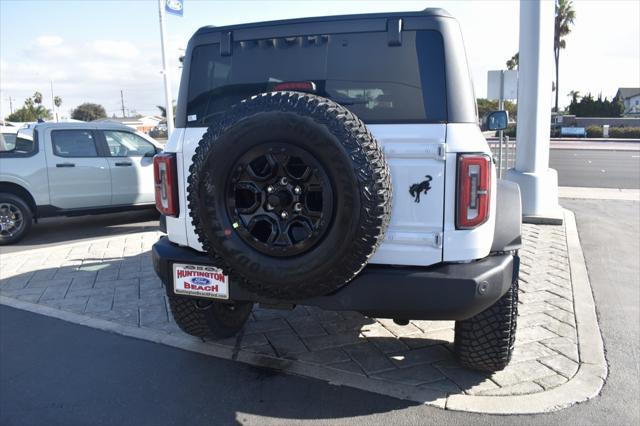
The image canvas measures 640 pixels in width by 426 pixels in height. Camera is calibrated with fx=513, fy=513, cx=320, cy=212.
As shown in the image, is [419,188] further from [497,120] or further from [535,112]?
[535,112]

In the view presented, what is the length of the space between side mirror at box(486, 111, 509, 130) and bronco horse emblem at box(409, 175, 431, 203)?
4.94 ft

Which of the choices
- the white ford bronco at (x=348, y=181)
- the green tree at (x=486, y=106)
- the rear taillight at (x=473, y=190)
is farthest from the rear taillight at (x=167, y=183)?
the green tree at (x=486, y=106)

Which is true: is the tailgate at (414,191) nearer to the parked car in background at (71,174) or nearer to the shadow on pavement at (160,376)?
the shadow on pavement at (160,376)

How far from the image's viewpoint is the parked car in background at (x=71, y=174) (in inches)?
292

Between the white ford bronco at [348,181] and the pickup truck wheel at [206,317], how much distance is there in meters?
0.58

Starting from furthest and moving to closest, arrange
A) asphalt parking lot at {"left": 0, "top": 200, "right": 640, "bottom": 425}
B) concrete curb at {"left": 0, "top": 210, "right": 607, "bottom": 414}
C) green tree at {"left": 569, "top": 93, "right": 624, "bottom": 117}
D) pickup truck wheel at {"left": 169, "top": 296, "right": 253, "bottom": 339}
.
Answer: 1. green tree at {"left": 569, "top": 93, "right": 624, "bottom": 117}
2. pickup truck wheel at {"left": 169, "top": 296, "right": 253, "bottom": 339}
3. concrete curb at {"left": 0, "top": 210, "right": 607, "bottom": 414}
4. asphalt parking lot at {"left": 0, "top": 200, "right": 640, "bottom": 425}

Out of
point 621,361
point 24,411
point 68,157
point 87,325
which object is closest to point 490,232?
point 621,361

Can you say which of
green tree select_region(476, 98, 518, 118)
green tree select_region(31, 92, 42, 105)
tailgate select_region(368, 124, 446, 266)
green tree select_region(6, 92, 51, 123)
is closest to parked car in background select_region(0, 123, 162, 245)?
tailgate select_region(368, 124, 446, 266)

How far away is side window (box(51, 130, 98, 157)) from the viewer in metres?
7.64

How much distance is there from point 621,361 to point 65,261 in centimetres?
586

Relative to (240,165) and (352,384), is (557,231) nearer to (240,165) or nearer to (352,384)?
(352,384)

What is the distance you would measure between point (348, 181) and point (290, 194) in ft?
1.04

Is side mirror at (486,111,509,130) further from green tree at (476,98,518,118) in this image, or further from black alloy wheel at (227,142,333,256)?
green tree at (476,98,518,118)

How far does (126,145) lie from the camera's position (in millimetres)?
8156
